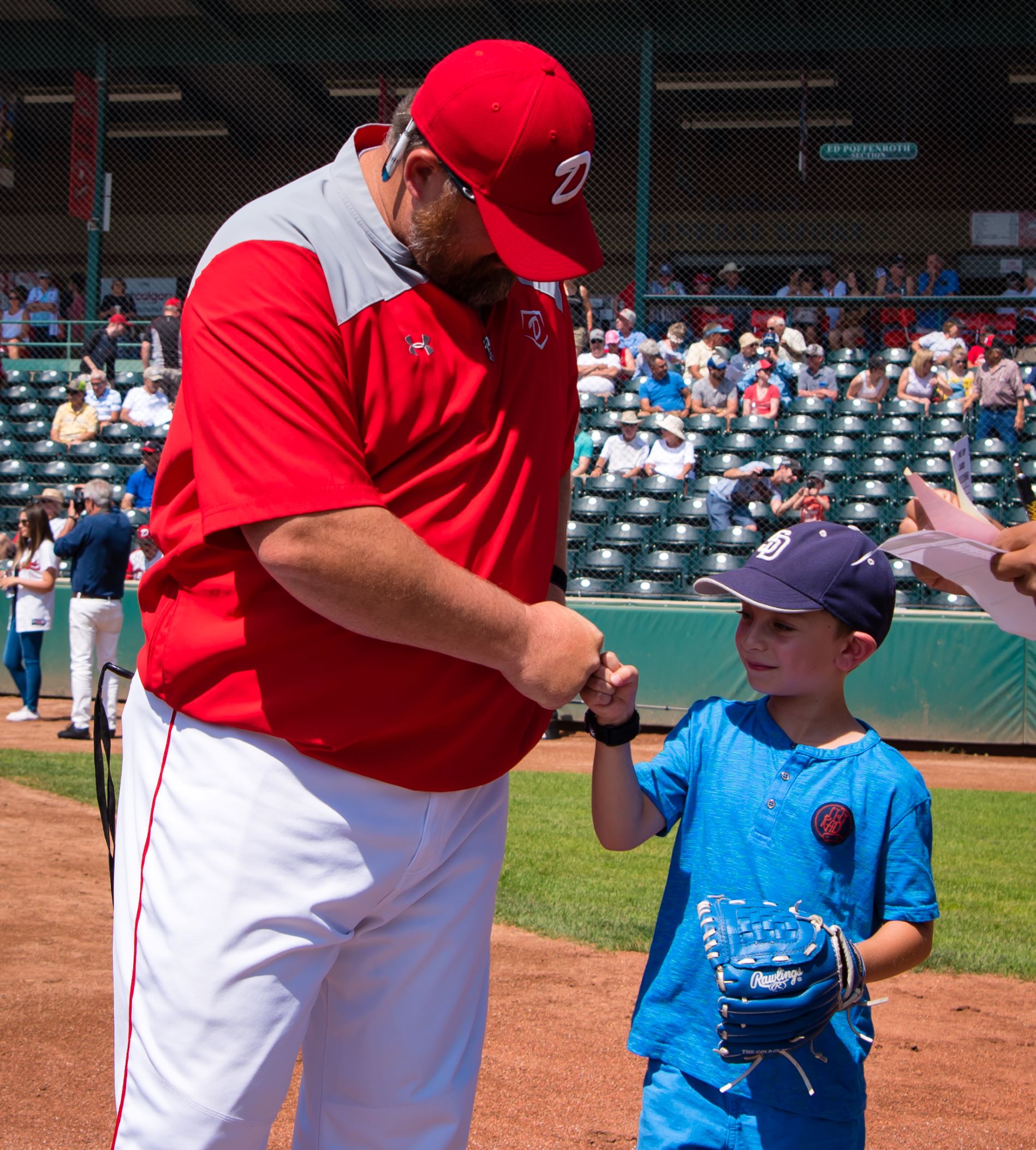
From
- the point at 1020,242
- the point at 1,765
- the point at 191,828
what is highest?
the point at 1020,242

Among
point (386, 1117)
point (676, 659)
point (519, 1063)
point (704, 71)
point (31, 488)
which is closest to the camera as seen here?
point (386, 1117)

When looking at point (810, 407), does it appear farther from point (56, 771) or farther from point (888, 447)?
point (56, 771)

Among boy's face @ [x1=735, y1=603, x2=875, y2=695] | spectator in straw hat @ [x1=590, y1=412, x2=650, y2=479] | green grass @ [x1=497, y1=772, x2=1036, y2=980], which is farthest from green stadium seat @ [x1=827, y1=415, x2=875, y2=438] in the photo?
boy's face @ [x1=735, y1=603, x2=875, y2=695]

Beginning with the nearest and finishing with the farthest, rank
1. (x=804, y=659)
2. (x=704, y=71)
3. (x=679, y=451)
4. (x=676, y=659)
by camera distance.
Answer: (x=804, y=659) → (x=676, y=659) → (x=679, y=451) → (x=704, y=71)

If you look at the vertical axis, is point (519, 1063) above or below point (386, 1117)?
below

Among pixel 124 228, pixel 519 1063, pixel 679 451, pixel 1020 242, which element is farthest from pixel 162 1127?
pixel 124 228

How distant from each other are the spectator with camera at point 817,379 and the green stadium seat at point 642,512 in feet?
8.25

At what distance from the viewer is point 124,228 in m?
21.4

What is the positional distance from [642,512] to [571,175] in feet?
33.6

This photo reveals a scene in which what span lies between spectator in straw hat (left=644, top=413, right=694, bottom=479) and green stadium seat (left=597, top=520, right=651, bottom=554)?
28.5 inches

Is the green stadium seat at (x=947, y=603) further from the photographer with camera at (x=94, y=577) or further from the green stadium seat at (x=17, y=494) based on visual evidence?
the green stadium seat at (x=17, y=494)

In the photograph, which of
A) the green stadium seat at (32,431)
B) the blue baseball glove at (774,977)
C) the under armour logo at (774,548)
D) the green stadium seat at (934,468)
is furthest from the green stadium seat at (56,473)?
the blue baseball glove at (774,977)

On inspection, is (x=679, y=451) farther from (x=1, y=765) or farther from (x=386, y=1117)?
(x=386, y=1117)

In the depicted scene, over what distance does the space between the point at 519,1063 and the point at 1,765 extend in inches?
223
